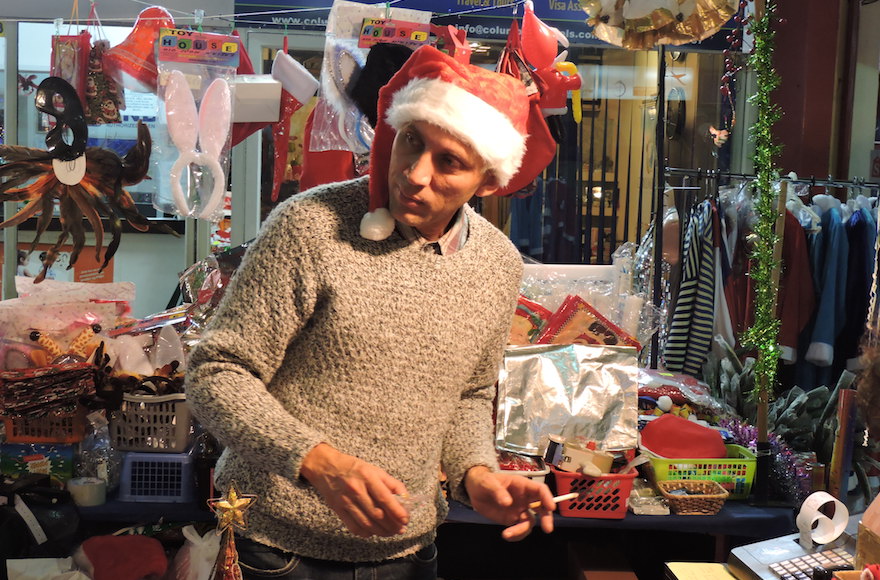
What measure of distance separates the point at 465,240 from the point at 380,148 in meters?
0.21

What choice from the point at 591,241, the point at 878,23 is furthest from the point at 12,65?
the point at 878,23

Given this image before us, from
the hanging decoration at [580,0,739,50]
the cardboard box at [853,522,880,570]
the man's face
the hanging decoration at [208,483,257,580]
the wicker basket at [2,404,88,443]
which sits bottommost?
the wicker basket at [2,404,88,443]

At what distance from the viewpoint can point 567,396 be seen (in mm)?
2512

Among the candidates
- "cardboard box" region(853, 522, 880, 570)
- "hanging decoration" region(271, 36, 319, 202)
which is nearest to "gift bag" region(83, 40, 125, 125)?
→ "hanging decoration" region(271, 36, 319, 202)

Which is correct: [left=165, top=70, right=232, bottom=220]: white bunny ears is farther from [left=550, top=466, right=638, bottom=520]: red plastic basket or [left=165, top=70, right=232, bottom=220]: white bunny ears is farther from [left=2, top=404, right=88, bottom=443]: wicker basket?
[left=550, top=466, right=638, bottom=520]: red plastic basket

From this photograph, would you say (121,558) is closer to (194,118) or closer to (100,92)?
(194,118)

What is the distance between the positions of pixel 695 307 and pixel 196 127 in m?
2.32

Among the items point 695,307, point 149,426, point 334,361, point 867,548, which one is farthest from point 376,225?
point 695,307

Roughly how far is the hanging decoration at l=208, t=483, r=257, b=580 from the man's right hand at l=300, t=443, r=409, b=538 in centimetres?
16

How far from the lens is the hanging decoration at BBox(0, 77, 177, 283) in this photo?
8.96 feet

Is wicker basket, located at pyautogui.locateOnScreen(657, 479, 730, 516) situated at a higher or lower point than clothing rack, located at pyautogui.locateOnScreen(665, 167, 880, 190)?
lower

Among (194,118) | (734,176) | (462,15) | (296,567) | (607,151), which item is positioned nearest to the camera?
(296,567)

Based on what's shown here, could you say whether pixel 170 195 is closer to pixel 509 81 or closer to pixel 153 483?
pixel 153 483

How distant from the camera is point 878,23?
464 centimetres
